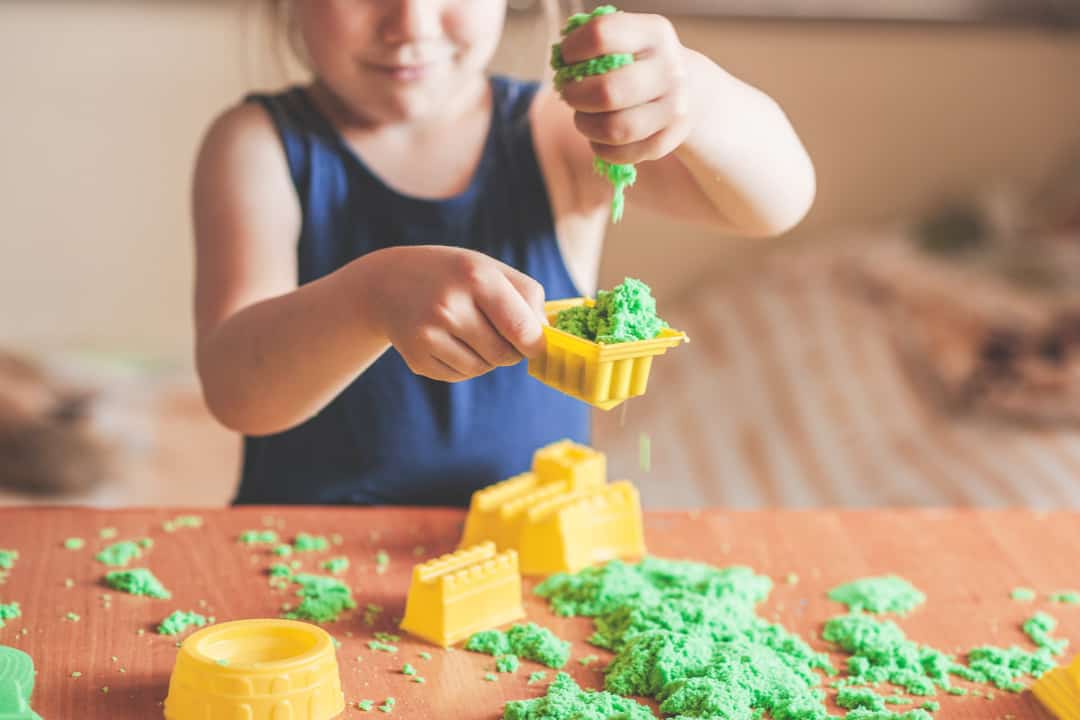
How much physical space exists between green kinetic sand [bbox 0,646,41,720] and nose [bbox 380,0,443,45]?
491 millimetres

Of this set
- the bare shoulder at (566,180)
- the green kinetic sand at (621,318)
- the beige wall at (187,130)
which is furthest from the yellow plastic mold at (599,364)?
the beige wall at (187,130)

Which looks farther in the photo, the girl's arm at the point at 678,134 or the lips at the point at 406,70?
the lips at the point at 406,70

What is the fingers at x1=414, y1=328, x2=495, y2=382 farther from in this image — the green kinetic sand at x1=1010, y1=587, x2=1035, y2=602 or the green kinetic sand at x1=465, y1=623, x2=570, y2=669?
the green kinetic sand at x1=1010, y1=587, x2=1035, y2=602

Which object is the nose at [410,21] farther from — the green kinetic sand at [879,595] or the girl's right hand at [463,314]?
the green kinetic sand at [879,595]

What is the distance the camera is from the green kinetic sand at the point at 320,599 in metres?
0.75

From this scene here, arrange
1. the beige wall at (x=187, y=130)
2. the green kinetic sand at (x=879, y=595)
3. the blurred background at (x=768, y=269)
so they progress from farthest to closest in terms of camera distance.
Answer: the beige wall at (x=187, y=130)
the blurred background at (x=768, y=269)
the green kinetic sand at (x=879, y=595)

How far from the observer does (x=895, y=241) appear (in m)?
2.53

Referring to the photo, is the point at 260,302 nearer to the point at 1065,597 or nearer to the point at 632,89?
the point at 632,89

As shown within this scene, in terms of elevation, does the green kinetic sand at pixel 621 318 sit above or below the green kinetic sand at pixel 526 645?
above

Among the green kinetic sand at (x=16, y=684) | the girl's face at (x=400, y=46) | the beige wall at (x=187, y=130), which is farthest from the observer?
the beige wall at (x=187, y=130)

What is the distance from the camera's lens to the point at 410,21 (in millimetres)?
905

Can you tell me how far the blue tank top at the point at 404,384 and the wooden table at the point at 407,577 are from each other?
6.0 inches

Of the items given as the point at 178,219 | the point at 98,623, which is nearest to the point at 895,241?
the point at 178,219

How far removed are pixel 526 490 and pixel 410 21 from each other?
35 centimetres
